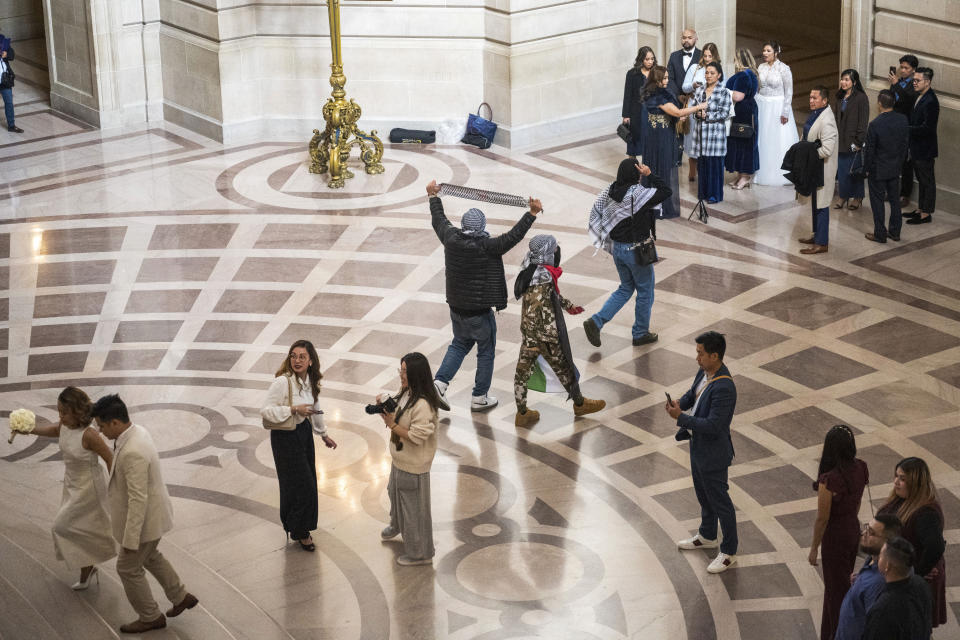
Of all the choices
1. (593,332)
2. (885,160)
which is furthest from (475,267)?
(885,160)

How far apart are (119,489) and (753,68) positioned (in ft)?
32.1

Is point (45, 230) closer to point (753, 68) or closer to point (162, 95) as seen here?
point (162, 95)

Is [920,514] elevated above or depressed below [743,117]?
below

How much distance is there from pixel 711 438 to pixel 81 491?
357 cm

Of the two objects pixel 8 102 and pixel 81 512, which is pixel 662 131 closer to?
pixel 81 512

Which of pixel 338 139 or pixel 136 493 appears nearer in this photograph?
pixel 136 493

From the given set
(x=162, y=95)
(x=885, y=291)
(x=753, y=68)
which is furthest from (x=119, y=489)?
(x=162, y=95)

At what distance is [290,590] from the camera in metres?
7.79

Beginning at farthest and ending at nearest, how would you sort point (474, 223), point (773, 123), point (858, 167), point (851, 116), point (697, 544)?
point (773, 123)
point (858, 167)
point (851, 116)
point (474, 223)
point (697, 544)

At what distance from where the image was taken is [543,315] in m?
9.51

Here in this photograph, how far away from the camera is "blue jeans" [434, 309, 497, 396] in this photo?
9.82m

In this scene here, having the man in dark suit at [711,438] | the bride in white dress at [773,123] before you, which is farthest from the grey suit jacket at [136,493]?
the bride in white dress at [773,123]

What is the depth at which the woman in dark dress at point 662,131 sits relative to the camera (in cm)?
1381

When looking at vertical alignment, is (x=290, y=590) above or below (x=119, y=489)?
below
